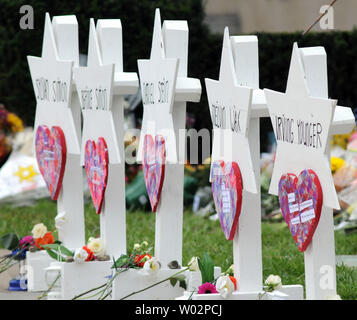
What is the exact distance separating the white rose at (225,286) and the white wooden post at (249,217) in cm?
7

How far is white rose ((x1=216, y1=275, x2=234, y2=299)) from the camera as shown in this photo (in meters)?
3.37

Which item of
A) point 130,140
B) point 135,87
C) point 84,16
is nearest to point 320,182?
point 135,87

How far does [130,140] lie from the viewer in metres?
7.53

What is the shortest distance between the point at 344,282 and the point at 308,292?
1267 millimetres

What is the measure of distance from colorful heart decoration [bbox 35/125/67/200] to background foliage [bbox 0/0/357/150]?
3.12m

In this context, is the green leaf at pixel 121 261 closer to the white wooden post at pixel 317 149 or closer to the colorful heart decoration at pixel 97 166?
the colorful heart decoration at pixel 97 166

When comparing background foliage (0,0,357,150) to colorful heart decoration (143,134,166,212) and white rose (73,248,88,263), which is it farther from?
white rose (73,248,88,263)

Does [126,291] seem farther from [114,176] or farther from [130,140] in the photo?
[130,140]

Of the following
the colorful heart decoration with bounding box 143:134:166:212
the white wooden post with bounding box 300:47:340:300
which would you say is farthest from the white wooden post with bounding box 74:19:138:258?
the white wooden post with bounding box 300:47:340:300

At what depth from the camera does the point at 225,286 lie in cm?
338

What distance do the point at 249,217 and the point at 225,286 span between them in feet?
0.98

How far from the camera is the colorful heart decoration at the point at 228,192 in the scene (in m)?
3.38

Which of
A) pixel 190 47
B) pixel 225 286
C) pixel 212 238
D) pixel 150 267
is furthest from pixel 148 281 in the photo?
pixel 190 47

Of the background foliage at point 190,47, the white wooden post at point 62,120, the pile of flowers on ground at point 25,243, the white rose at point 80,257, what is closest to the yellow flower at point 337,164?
the background foliage at point 190,47
